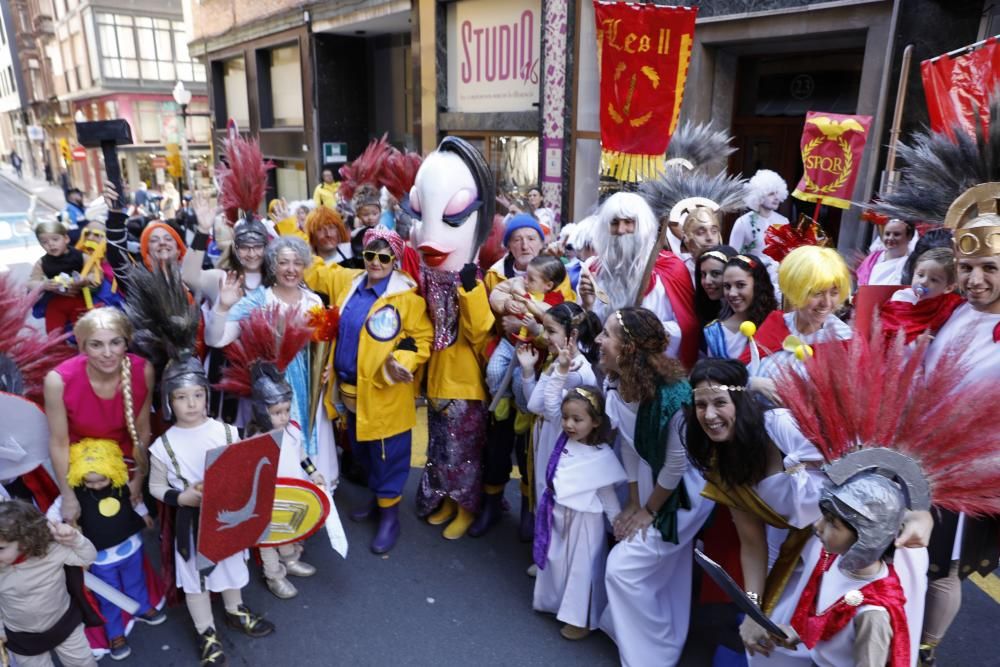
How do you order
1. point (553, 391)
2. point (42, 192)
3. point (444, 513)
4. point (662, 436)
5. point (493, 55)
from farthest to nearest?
point (42, 192)
point (493, 55)
point (444, 513)
point (553, 391)
point (662, 436)

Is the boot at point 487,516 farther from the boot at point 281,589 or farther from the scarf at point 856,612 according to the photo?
the scarf at point 856,612

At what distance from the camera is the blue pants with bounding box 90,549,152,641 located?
9.08 feet

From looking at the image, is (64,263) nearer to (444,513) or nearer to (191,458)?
(191,458)

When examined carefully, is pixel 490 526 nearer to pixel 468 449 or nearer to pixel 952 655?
pixel 468 449

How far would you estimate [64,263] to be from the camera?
4.14 m

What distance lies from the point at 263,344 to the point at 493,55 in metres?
7.76

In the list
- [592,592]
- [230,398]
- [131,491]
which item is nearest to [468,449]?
[592,592]

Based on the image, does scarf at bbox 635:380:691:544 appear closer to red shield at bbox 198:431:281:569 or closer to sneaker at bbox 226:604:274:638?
red shield at bbox 198:431:281:569

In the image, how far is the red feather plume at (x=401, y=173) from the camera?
14.8 feet

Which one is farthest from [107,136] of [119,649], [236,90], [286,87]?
[236,90]

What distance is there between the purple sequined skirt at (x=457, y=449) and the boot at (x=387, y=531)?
28 cm

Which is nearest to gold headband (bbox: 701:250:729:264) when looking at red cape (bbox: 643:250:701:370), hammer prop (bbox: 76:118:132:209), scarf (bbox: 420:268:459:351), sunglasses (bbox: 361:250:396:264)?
red cape (bbox: 643:250:701:370)

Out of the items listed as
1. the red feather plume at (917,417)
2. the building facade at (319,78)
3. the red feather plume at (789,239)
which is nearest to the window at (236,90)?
the building facade at (319,78)

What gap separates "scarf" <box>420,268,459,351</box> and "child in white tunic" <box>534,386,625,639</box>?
738mm
